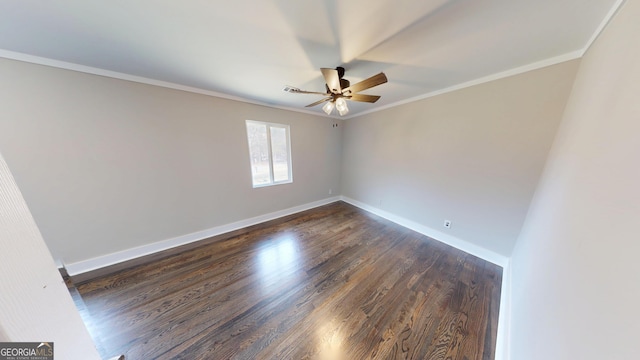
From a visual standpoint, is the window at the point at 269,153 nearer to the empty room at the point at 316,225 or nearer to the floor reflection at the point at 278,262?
the empty room at the point at 316,225

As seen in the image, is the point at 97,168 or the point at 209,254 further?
the point at 209,254

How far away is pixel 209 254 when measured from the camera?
2279mm

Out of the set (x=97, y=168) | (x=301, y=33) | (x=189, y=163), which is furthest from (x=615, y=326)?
(x=97, y=168)

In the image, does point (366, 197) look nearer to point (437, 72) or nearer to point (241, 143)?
point (437, 72)

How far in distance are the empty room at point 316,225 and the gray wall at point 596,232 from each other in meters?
0.01

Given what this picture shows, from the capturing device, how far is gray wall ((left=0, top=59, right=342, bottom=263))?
1609 mm

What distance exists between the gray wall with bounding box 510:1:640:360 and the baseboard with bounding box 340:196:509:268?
3.82ft

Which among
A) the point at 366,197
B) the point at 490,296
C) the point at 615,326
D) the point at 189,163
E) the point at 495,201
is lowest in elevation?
the point at 490,296

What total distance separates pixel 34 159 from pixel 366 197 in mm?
4322

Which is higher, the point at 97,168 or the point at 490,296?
the point at 97,168

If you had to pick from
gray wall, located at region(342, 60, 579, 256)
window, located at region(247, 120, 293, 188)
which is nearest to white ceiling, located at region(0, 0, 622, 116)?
gray wall, located at region(342, 60, 579, 256)

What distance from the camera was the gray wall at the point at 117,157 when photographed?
161cm

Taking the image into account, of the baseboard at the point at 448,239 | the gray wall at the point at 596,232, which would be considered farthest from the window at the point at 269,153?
the gray wall at the point at 596,232

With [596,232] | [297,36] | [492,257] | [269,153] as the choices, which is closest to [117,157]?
[269,153]
